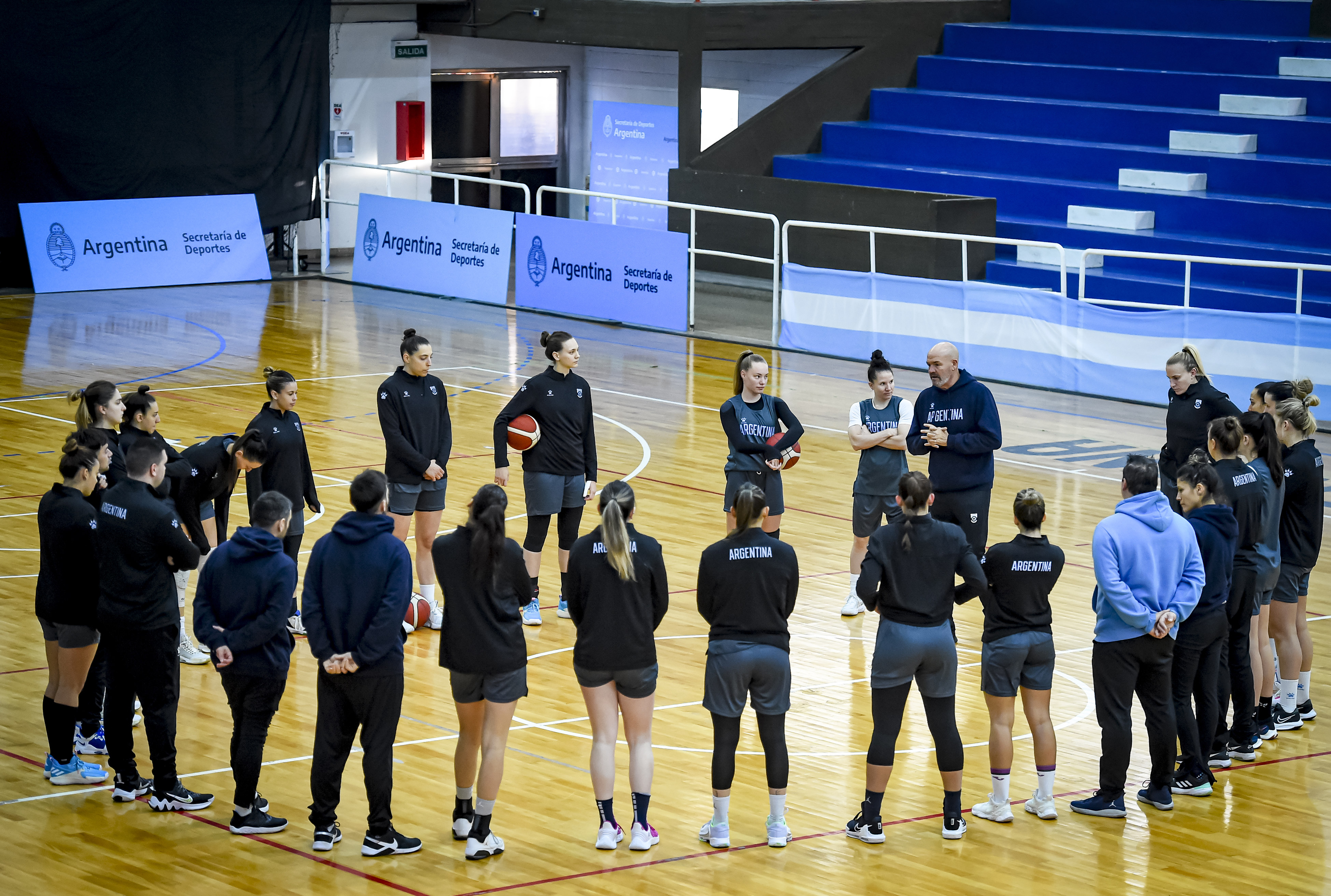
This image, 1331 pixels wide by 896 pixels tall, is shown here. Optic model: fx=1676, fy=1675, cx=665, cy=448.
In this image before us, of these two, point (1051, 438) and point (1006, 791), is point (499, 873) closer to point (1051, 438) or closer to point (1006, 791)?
point (1006, 791)

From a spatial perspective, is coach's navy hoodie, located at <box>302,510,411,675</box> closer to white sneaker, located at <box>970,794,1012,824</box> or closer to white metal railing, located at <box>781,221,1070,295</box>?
white sneaker, located at <box>970,794,1012,824</box>

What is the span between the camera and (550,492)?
1073cm

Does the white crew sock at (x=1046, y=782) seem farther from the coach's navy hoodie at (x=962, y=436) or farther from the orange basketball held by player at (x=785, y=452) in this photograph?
the orange basketball held by player at (x=785, y=452)

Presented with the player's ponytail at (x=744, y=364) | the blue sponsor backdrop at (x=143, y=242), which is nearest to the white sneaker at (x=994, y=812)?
the player's ponytail at (x=744, y=364)

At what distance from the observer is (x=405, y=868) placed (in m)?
7.32

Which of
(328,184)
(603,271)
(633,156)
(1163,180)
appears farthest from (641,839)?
(633,156)

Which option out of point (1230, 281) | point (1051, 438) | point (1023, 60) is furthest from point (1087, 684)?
point (1023, 60)

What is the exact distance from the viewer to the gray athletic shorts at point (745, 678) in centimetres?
732

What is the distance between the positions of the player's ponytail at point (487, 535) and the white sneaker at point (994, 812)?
267 centimetres

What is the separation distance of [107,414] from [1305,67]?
20157 mm

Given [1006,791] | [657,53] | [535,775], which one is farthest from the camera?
[657,53]

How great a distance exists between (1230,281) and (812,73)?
9.48 metres

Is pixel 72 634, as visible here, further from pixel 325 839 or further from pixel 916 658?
pixel 916 658

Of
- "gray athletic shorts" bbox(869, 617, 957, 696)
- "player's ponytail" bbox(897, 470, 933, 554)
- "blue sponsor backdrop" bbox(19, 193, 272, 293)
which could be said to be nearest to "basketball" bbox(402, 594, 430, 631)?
"gray athletic shorts" bbox(869, 617, 957, 696)
